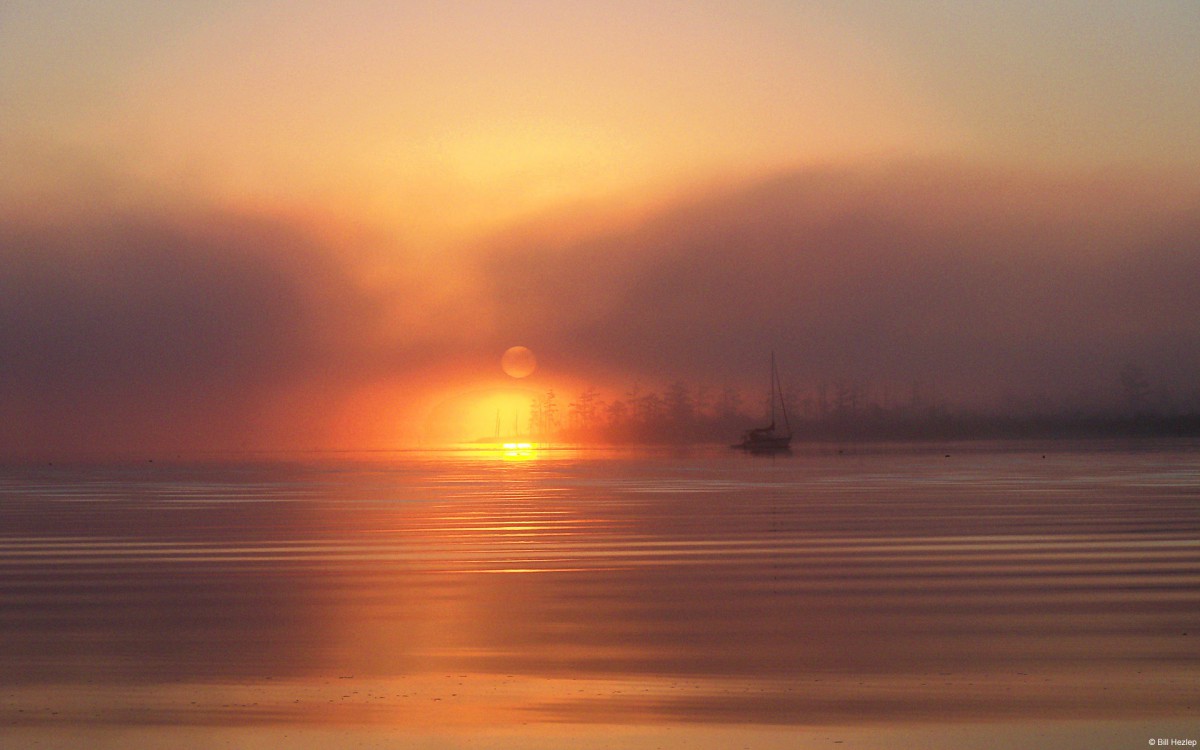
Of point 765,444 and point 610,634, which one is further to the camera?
point 765,444

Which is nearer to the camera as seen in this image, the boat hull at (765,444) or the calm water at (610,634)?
the calm water at (610,634)

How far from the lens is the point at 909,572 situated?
23.6m

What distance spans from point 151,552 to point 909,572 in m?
18.3

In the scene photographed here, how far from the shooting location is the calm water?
1235cm

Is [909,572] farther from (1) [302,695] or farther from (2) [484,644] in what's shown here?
(1) [302,695]

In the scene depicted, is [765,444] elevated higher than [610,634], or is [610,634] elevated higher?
[765,444]

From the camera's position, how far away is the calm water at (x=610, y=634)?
486 inches

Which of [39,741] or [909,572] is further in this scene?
[909,572]

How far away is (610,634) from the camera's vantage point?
17.2m

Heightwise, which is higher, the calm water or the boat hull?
the boat hull

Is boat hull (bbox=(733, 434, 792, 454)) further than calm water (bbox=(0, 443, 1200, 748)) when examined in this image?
Yes

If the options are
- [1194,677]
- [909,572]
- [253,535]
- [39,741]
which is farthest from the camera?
[253,535]

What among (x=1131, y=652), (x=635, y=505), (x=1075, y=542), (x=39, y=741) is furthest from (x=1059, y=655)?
(x=635, y=505)

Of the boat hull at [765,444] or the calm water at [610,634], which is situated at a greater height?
the boat hull at [765,444]
